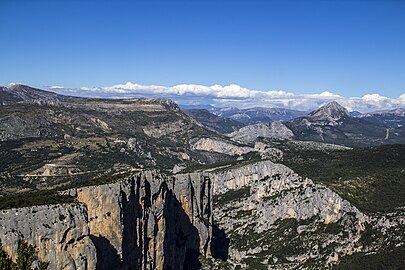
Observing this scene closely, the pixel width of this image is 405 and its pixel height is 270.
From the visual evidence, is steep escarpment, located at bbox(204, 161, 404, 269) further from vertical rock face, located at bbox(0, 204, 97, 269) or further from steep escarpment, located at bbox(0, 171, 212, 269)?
vertical rock face, located at bbox(0, 204, 97, 269)

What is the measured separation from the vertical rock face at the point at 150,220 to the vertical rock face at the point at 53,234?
537cm

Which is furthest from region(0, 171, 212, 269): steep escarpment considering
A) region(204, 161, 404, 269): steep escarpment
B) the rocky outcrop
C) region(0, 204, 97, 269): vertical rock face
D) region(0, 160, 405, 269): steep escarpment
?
the rocky outcrop

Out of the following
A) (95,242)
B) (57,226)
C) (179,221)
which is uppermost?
(57,226)

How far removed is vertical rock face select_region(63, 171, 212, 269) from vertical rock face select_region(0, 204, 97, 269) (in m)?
5.37

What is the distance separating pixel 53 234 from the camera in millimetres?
70000

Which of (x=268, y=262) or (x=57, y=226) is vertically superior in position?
(x=57, y=226)

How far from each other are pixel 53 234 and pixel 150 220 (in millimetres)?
33635

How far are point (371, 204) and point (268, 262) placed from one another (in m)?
46.5

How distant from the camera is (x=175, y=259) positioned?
401ft

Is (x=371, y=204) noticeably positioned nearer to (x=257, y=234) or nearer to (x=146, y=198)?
(x=257, y=234)

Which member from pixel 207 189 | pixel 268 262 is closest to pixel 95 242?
pixel 207 189

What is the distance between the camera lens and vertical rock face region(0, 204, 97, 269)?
220 ft

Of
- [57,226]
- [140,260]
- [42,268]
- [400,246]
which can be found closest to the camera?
[42,268]

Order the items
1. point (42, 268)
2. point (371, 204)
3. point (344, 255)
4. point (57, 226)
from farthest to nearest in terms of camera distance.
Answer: point (371, 204) → point (344, 255) → point (57, 226) → point (42, 268)
